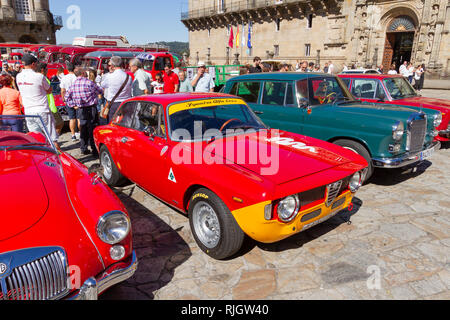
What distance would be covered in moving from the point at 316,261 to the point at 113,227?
207 centimetres

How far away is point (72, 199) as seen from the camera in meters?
2.62

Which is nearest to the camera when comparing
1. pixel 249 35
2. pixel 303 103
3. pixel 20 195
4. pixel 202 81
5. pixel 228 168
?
pixel 20 195

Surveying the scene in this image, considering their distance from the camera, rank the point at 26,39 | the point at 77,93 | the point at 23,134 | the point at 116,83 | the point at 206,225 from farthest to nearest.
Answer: the point at 26,39
the point at 116,83
the point at 77,93
the point at 23,134
the point at 206,225

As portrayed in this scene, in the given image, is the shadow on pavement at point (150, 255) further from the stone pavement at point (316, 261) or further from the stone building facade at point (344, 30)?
the stone building facade at point (344, 30)

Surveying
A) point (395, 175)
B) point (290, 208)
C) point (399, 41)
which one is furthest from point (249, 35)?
point (290, 208)

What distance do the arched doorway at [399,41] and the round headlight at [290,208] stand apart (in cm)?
2851

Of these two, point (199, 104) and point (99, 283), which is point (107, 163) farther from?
point (99, 283)

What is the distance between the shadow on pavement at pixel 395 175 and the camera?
554 cm

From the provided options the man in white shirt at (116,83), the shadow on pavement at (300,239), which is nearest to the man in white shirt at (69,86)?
the man in white shirt at (116,83)

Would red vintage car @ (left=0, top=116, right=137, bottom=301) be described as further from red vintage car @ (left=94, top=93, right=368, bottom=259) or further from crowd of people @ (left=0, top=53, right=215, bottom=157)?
crowd of people @ (left=0, top=53, right=215, bottom=157)

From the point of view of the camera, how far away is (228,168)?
3090 millimetres

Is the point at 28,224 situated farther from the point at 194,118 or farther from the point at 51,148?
the point at 194,118

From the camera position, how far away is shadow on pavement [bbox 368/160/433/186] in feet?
18.2

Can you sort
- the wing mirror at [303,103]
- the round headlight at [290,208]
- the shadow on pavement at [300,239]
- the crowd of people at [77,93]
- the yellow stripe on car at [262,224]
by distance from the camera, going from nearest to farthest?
the yellow stripe on car at [262,224] < the round headlight at [290,208] < the shadow on pavement at [300,239] < the crowd of people at [77,93] < the wing mirror at [303,103]
